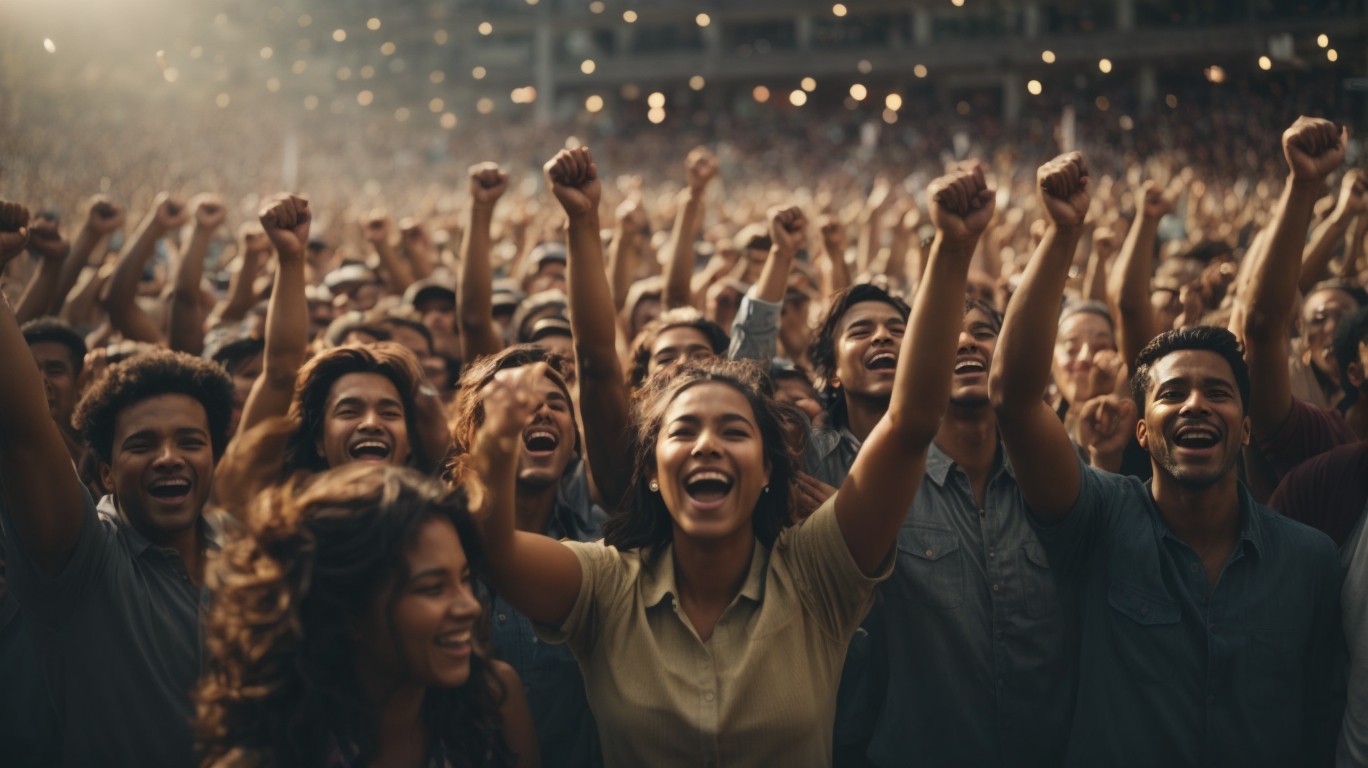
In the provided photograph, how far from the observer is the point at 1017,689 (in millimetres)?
2775

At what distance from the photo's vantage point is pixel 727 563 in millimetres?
2484

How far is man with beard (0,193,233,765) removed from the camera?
2.44 meters

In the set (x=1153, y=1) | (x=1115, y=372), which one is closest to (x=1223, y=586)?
(x=1115, y=372)

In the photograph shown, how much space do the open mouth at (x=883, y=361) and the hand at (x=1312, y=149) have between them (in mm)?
1064

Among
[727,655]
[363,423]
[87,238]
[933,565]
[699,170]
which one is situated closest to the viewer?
[727,655]

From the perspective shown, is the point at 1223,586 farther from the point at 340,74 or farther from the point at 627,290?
the point at 340,74

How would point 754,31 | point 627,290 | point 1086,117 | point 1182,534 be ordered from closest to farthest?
point 1182,534 < point 627,290 < point 1086,117 < point 754,31

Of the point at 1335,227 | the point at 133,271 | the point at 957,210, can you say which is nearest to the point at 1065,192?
the point at 957,210

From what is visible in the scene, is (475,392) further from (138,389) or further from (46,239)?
(46,239)

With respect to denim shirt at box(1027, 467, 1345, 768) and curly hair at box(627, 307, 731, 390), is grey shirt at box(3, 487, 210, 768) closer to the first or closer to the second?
curly hair at box(627, 307, 731, 390)

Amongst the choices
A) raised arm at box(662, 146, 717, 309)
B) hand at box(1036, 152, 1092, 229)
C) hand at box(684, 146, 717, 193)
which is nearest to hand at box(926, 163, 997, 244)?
hand at box(1036, 152, 1092, 229)

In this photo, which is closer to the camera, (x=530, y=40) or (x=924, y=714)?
(x=924, y=714)

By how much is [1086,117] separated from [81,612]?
25515mm

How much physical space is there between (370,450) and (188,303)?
2234 mm
